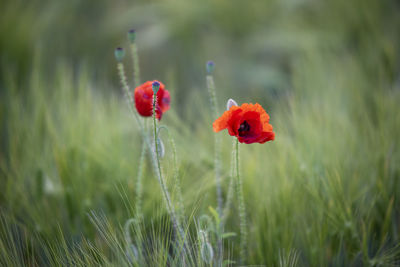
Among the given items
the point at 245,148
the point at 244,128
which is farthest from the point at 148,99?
the point at 245,148

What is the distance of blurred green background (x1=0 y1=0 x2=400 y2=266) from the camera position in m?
0.53

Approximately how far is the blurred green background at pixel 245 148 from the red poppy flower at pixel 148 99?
0.08 metres

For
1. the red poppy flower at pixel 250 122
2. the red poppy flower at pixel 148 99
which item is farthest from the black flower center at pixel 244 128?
the red poppy flower at pixel 148 99

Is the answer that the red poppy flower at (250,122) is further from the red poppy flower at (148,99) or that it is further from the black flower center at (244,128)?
the red poppy flower at (148,99)

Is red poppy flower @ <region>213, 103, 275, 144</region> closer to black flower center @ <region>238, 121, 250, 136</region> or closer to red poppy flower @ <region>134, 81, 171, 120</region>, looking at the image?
black flower center @ <region>238, 121, 250, 136</region>

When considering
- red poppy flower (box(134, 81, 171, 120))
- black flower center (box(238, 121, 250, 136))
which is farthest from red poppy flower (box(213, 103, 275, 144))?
red poppy flower (box(134, 81, 171, 120))

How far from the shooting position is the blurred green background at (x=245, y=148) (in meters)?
0.53

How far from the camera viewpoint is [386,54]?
3.50 ft

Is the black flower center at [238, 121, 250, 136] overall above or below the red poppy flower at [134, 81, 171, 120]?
below

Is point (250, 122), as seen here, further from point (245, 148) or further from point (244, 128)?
point (245, 148)

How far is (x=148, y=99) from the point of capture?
0.46 metres

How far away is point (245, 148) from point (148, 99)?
1.00ft

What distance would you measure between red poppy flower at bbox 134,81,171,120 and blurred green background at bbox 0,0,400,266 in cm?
8

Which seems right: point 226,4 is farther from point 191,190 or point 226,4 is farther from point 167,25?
point 191,190
